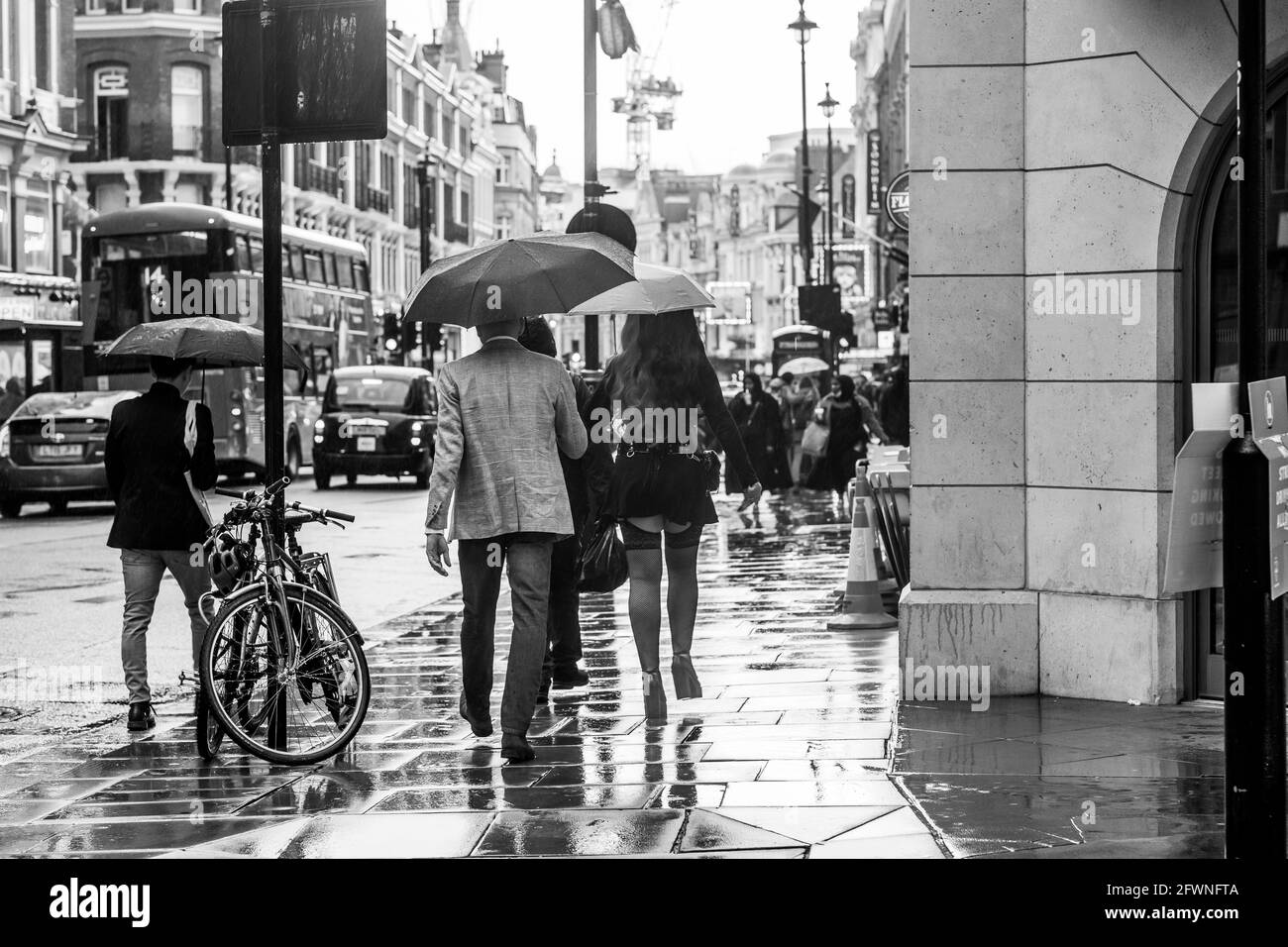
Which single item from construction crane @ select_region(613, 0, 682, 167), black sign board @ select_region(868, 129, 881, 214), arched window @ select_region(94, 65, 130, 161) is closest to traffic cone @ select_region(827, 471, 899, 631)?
arched window @ select_region(94, 65, 130, 161)

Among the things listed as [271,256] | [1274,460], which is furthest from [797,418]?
[1274,460]

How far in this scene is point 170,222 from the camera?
31.0 meters

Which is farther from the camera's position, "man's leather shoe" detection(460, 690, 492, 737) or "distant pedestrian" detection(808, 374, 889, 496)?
"distant pedestrian" detection(808, 374, 889, 496)

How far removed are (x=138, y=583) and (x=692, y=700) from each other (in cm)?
275

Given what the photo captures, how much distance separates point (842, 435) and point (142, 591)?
14.9 m

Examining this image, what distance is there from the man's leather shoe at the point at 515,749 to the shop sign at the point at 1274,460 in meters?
3.53

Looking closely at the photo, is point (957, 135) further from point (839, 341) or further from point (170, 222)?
point (839, 341)

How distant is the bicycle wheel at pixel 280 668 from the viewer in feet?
25.3

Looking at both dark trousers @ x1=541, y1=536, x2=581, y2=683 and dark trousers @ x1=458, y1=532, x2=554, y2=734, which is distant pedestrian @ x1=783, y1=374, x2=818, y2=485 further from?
dark trousers @ x1=458, y1=532, x2=554, y2=734

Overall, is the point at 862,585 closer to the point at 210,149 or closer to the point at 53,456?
the point at 53,456

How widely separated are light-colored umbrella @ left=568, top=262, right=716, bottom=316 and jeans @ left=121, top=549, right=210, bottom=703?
7.45ft

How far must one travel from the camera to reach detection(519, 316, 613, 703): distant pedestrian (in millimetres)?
9289

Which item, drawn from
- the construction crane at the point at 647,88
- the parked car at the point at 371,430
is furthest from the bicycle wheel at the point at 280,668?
the construction crane at the point at 647,88

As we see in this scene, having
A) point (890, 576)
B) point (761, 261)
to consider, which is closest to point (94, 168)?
point (890, 576)
